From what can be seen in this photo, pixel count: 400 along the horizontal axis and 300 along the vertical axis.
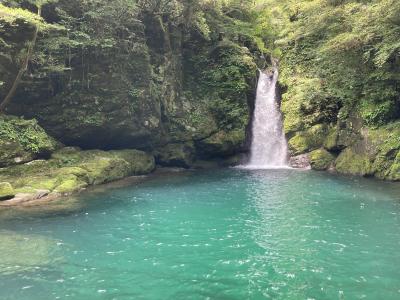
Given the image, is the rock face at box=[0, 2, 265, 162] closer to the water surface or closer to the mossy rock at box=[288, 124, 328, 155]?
the mossy rock at box=[288, 124, 328, 155]

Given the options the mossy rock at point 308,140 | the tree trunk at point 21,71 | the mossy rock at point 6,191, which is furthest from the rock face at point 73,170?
the mossy rock at point 308,140

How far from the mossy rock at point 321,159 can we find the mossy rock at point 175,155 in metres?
10.1

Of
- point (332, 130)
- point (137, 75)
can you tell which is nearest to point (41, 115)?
point (137, 75)

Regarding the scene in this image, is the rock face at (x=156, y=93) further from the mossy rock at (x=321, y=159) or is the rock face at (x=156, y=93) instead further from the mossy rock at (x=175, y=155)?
the mossy rock at (x=321, y=159)

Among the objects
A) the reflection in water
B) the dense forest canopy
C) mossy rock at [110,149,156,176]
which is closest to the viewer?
the reflection in water

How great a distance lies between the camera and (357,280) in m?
10.7

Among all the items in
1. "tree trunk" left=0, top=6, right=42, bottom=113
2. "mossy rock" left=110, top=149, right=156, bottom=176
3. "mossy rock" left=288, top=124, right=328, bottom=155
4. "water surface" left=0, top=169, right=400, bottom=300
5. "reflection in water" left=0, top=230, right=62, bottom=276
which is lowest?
"reflection in water" left=0, top=230, right=62, bottom=276

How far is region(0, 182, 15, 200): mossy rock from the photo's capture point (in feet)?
64.6

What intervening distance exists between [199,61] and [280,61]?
30.1ft

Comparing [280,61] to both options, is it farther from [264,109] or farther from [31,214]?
[31,214]

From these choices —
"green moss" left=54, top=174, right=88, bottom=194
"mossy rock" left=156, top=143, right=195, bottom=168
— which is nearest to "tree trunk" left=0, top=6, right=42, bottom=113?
"green moss" left=54, top=174, right=88, bottom=194

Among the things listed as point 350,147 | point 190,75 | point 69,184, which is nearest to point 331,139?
point 350,147

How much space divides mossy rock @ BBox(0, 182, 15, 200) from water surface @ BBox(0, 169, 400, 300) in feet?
5.89

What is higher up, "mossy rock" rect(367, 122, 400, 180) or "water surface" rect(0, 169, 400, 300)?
"mossy rock" rect(367, 122, 400, 180)
